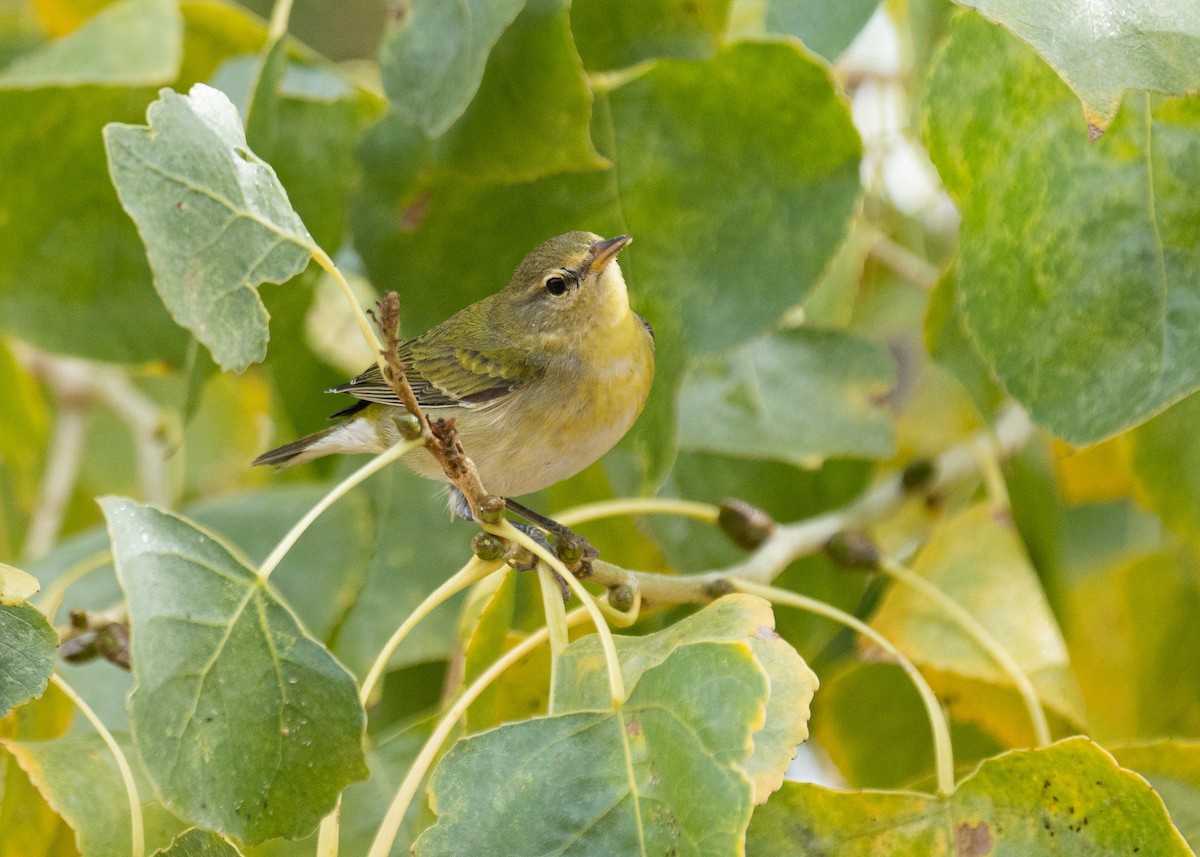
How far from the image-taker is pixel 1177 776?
1420mm

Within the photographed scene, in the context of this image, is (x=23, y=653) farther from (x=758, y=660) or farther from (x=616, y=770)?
(x=758, y=660)

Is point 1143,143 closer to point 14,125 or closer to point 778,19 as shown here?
point 778,19

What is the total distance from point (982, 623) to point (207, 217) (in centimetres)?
117

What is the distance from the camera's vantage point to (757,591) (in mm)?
1484

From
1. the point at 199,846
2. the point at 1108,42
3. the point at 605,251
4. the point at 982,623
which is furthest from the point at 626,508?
the point at 1108,42

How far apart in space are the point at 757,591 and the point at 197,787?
0.66 metres

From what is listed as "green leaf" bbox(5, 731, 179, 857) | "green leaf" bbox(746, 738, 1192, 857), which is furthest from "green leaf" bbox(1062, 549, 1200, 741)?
"green leaf" bbox(5, 731, 179, 857)

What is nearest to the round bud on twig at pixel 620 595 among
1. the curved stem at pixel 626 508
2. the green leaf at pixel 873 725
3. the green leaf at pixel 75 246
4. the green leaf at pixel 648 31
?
the curved stem at pixel 626 508

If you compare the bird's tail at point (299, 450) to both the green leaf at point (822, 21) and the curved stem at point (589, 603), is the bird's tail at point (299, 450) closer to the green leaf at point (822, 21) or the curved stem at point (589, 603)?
the curved stem at point (589, 603)

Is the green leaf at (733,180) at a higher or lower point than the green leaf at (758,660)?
higher

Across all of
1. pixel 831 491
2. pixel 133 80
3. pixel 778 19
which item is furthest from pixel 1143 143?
pixel 133 80

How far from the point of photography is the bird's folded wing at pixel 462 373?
1.72m

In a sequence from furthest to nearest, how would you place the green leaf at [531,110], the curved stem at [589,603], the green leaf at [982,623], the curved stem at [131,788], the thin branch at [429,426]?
the green leaf at [982,623] < the green leaf at [531,110] < the curved stem at [131,788] < the curved stem at [589,603] < the thin branch at [429,426]

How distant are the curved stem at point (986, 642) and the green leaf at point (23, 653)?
1088 mm
